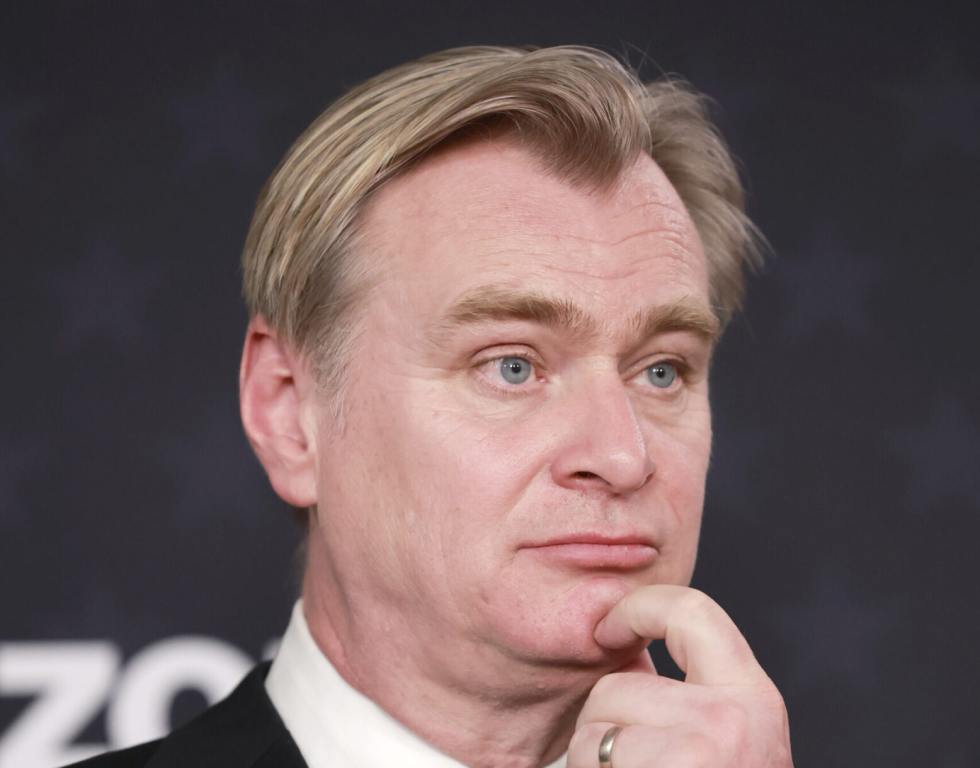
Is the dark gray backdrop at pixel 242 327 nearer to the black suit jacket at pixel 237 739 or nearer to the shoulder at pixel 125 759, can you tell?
the shoulder at pixel 125 759

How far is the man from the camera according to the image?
2027 mm

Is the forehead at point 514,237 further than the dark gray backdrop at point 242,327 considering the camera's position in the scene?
No

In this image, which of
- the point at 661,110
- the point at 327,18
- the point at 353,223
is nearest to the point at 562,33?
the point at 327,18

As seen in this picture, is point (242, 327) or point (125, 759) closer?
point (125, 759)

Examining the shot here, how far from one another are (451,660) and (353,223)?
2.12 ft

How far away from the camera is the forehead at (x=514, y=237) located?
211 cm

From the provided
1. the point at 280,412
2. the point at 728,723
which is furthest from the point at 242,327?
the point at 728,723

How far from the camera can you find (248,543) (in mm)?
3309

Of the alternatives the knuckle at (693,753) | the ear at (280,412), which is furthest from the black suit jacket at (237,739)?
the knuckle at (693,753)

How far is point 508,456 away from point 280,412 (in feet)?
1.54

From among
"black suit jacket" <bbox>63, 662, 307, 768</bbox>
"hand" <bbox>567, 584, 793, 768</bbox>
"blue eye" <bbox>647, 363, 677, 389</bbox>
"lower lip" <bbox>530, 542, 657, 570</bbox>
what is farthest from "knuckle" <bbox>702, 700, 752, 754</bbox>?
"black suit jacket" <bbox>63, 662, 307, 768</bbox>

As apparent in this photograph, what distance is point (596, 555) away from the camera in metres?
2.04

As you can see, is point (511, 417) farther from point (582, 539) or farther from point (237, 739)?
point (237, 739)

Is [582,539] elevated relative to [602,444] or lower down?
lower down
